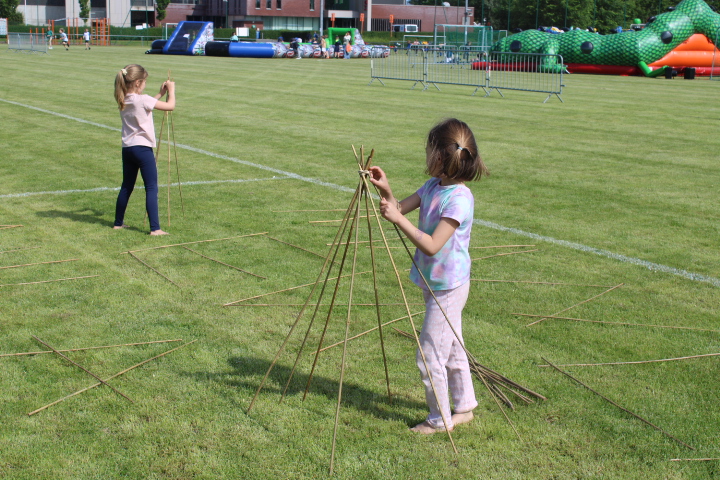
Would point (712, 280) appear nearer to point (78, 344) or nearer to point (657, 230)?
point (657, 230)

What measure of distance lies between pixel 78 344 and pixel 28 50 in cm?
5192

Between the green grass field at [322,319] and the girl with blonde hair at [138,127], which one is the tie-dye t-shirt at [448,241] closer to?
the green grass field at [322,319]

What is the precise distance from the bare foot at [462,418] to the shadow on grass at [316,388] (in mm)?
205

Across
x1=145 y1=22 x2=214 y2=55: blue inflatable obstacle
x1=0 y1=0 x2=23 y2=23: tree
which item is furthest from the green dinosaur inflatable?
x1=0 y1=0 x2=23 y2=23: tree

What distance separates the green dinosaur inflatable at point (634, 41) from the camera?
34531 millimetres

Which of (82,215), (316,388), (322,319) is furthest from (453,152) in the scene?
(82,215)

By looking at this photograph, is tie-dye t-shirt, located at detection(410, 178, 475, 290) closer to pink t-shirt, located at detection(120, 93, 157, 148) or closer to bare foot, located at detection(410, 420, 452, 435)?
bare foot, located at detection(410, 420, 452, 435)

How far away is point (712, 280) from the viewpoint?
6250 millimetres

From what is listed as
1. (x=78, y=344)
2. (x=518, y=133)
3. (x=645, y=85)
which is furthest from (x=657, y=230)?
(x=645, y=85)

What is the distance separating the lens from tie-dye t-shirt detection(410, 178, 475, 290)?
11.8ft

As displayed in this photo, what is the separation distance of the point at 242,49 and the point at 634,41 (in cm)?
2491

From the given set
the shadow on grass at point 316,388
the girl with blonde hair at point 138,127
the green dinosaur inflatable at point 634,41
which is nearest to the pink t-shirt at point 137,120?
the girl with blonde hair at point 138,127

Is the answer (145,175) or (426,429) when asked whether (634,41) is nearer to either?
(145,175)

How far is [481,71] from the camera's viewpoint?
33250 mm
